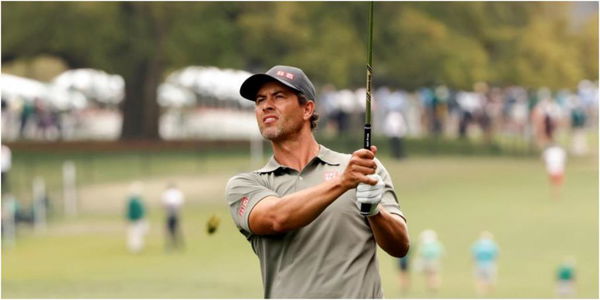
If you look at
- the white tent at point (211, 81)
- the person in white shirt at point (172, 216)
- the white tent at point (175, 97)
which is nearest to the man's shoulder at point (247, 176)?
the person in white shirt at point (172, 216)

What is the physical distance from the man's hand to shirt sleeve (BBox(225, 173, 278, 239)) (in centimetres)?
47

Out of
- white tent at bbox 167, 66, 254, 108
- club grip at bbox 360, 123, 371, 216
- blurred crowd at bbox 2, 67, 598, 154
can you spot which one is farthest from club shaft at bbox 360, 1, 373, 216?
white tent at bbox 167, 66, 254, 108

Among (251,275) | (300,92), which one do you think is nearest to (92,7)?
(251,275)

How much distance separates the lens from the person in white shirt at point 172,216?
33.0m

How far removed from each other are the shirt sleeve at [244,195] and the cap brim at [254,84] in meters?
0.27

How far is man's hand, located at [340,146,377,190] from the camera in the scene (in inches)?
201

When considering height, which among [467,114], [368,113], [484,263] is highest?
[467,114]

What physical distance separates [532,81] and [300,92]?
5017cm

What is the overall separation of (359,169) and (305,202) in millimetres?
249

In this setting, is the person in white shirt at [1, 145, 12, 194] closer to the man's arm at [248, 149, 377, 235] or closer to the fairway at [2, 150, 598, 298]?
the fairway at [2, 150, 598, 298]

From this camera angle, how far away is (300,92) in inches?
221

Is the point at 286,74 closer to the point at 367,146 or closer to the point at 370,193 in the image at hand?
the point at 367,146

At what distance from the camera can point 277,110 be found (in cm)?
559

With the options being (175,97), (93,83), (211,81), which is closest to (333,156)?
(211,81)
